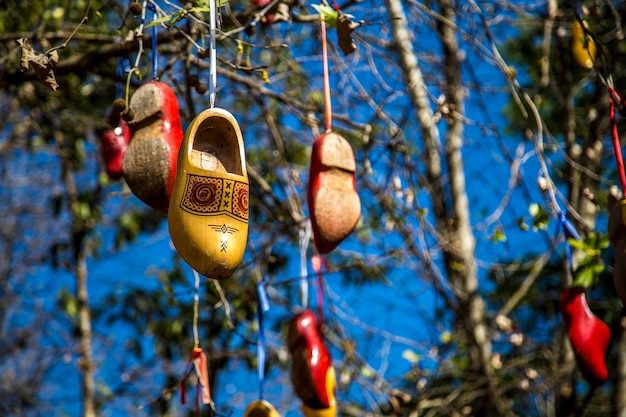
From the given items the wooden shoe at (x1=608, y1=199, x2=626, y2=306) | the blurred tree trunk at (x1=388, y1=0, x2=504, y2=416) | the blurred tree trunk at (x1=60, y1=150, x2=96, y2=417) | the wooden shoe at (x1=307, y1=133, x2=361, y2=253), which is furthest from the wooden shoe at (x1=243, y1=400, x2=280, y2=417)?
the blurred tree trunk at (x1=60, y1=150, x2=96, y2=417)

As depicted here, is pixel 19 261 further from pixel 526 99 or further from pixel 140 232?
pixel 526 99

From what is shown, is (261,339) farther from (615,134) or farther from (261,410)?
(615,134)

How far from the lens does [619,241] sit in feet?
6.59

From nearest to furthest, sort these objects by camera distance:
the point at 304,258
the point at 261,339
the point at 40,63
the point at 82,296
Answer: the point at 40,63 → the point at 261,339 → the point at 304,258 → the point at 82,296

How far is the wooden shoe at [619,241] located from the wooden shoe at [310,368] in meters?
0.90

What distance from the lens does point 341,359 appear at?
4.45m

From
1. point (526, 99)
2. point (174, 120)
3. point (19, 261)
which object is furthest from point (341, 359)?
point (19, 261)

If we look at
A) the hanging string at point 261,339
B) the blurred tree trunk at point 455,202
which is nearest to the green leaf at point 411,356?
the blurred tree trunk at point 455,202

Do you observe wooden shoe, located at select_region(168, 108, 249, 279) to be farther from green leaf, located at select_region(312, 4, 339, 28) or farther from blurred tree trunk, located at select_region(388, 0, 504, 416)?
blurred tree trunk, located at select_region(388, 0, 504, 416)

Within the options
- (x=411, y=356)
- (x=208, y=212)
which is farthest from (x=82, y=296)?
(x=208, y=212)

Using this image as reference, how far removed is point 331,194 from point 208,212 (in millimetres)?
522

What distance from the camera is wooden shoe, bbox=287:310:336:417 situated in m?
2.52

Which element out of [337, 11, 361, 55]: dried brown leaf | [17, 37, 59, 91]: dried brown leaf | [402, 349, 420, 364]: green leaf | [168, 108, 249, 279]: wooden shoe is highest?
[337, 11, 361, 55]: dried brown leaf

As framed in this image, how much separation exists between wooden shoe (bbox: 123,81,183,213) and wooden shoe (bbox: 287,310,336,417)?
733 millimetres
